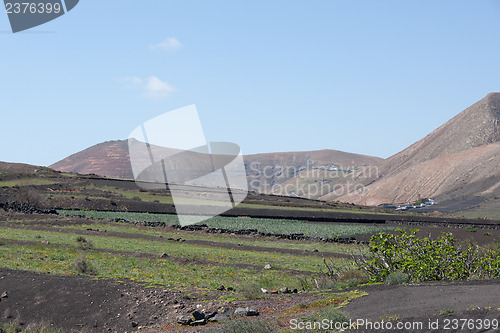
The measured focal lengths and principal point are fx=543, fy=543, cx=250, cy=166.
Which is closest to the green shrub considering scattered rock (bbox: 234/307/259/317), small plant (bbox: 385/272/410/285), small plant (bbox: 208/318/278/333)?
scattered rock (bbox: 234/307/259/317)

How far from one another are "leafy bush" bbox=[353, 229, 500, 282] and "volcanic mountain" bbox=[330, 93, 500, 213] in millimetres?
122897

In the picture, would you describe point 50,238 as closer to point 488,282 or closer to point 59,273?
point 59,273

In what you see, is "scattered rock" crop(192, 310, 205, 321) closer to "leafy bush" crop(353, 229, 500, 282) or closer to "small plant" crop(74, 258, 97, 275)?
"leafy bush" crop(353, 229, 500, 282)

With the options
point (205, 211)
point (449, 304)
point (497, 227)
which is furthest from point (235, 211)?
point (449, 304)

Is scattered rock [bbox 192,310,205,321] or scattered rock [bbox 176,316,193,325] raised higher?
scattered rock [bbox 192,310,205,321]

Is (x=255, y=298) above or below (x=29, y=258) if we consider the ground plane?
below

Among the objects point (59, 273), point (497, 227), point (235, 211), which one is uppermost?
point (59, 273)

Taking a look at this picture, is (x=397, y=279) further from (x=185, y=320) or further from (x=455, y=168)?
(x=455, y=168)

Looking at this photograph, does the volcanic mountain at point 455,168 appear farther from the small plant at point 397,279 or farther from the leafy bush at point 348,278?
the small plant at point 397,279

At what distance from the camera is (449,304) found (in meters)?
12.9

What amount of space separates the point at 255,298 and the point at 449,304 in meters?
6.68

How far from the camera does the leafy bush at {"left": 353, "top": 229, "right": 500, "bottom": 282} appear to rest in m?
17.1

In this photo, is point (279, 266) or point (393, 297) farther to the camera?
point (279, 266)

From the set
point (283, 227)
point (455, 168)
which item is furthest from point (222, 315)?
point (455, 168)
